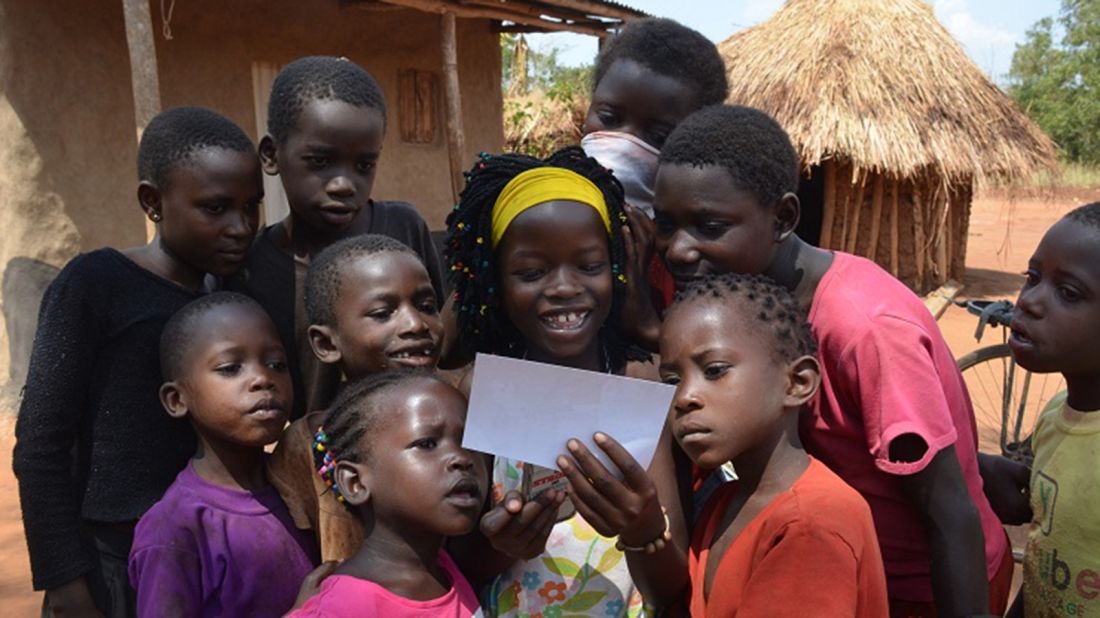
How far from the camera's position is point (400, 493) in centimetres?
171

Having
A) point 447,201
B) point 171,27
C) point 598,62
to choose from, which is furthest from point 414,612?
point 447,201

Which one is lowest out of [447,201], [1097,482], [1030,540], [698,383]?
[447,201]

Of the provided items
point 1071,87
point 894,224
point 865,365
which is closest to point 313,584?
point 865,365

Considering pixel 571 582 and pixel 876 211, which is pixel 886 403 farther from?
pixel 876 211

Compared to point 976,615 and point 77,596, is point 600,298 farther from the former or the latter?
point 77,596

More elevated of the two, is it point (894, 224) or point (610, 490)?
point (610, 490)

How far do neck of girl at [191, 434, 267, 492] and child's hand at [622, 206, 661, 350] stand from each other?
0.92 m

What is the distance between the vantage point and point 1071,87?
30.9 metres

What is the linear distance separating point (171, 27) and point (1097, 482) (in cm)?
705

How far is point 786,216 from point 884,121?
923cm

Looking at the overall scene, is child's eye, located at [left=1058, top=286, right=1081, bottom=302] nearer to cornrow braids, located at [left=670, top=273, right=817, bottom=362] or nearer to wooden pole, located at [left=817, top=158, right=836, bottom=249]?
cornrow braids, located at [left=670, top=273, right=817, bottom=362]

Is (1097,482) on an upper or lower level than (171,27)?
lower

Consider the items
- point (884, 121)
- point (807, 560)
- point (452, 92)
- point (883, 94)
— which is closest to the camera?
point (807, 560)

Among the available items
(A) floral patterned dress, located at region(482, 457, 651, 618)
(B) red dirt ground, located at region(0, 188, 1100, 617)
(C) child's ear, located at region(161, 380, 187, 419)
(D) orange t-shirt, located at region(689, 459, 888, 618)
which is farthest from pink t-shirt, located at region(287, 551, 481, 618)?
(B) red dirt ground, located at region(0, 188, 1100, 617)
